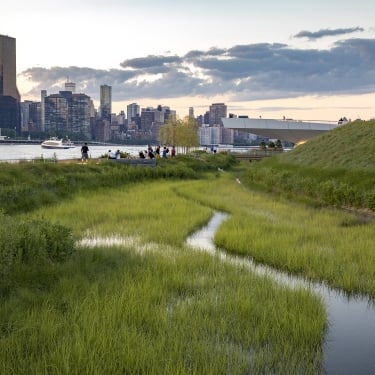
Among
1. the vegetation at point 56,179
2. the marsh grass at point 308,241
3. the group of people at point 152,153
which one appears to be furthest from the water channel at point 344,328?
the group of people at point 152,153

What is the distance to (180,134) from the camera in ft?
357

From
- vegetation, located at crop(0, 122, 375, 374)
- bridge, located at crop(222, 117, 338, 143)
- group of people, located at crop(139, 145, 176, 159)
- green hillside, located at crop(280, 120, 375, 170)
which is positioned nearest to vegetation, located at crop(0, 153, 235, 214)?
vegetation, located at crop(0, 122, 375, 374)

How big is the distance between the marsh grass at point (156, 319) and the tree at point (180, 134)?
94002 mm

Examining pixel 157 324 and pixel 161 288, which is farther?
pixel 161 288

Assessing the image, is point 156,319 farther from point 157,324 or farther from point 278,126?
point 278,126

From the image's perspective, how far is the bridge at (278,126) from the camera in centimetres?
10469

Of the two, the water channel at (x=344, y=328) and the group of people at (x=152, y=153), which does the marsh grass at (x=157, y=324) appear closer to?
the water channel at (x=344, y=328)

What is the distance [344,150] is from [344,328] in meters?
40.6

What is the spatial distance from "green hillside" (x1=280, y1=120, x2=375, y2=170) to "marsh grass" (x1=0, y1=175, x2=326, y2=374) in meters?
28.5

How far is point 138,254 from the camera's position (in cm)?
1519

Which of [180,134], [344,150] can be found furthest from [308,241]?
[180,134]

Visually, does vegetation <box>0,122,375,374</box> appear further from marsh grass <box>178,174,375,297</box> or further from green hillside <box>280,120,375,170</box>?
green hillside <box>280,120,375,170</box>

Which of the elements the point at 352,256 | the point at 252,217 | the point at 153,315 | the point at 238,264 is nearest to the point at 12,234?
the point at 153,315

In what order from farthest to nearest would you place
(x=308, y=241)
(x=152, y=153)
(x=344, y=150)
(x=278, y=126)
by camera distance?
(x=278, y=126) < (x=152, y=153) < (x=344, y=150) < (x=308, y=241)
